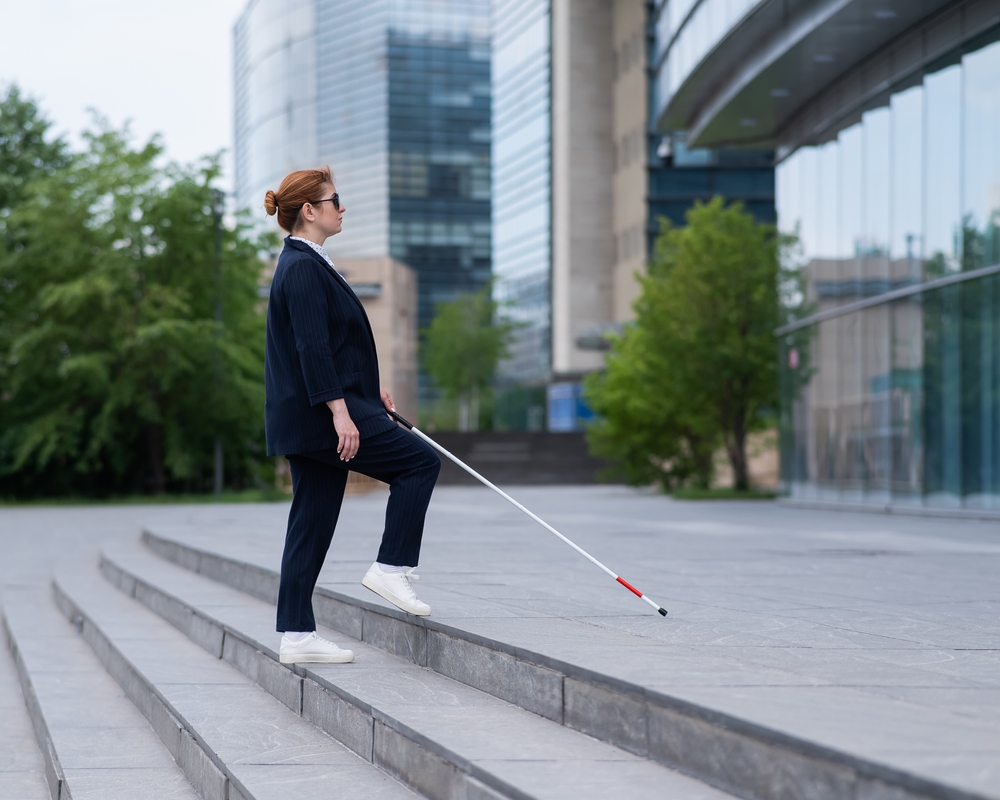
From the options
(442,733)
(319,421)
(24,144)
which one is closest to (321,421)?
(319,421)

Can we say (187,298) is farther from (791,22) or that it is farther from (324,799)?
(324,799)

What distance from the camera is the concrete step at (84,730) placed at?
4.80 m

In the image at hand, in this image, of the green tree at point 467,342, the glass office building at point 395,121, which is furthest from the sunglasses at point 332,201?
the glass office building at point 395,121

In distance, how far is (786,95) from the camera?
67.6 feet

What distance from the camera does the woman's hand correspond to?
4.68 m

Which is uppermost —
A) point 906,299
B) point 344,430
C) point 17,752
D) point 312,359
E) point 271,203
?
point 906,299

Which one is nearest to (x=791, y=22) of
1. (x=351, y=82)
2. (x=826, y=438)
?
(x=826, y=438)

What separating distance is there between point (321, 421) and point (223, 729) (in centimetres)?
127

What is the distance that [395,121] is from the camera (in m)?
121

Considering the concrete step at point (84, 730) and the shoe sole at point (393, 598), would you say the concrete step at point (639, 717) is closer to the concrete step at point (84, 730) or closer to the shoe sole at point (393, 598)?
the shoe sole at point (393, 598)

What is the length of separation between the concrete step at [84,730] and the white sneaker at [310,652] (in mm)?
621

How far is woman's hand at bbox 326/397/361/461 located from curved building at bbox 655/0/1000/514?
12782mm

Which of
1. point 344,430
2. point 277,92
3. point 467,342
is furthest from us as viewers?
point 277,92

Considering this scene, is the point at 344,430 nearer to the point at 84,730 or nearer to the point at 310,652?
the point at 310,652
